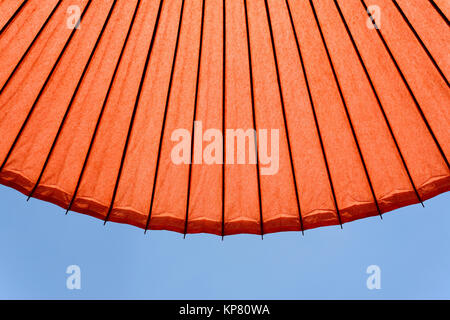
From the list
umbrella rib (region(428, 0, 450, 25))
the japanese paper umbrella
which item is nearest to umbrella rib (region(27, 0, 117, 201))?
the japanese paper umbrella

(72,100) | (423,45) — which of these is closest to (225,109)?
(72,100)

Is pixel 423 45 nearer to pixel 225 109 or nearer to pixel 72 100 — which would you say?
pixel 225 109

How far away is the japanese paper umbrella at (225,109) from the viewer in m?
2.38

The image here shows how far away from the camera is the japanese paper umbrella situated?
7.82ft

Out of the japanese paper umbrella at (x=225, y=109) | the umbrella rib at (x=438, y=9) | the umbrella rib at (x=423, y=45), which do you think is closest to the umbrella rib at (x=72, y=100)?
the japanese paper umbrella at (x=225, y=109)

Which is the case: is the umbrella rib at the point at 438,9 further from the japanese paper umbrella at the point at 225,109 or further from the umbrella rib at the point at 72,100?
the umbrella rib at the point at 72,100

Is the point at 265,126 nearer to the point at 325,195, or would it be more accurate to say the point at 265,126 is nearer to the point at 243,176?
the point at 243,176

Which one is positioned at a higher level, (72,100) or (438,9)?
(438,9)

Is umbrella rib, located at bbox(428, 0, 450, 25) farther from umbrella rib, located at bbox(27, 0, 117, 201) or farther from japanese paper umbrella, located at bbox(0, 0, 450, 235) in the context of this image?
umbrella rib, located at bbox(27, 0, 117, 201)

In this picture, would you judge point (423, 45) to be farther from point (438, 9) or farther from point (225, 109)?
point (225, 109)

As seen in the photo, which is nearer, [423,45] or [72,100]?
[423,45]

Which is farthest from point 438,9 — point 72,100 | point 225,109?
point 72,100

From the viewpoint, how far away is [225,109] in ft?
8.65

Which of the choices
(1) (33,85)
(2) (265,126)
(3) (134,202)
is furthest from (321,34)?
(1) (33,85)
